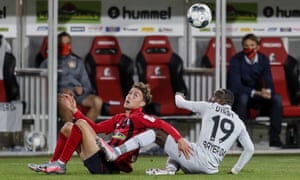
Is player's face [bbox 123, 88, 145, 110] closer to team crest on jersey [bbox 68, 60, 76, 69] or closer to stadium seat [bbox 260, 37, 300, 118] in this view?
team crest on jersey [bbox 68, 60, 76, 69]

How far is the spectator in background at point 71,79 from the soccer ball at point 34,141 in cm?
53

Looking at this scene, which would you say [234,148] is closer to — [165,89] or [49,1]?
[165,89]

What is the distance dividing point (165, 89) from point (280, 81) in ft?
7.05

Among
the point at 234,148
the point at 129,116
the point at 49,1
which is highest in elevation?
the point at 49,1

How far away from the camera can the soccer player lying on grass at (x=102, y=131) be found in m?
13.2

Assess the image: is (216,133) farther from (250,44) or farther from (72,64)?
(72,64)

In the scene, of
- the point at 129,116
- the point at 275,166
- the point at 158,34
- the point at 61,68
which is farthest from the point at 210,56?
the point at 129,116

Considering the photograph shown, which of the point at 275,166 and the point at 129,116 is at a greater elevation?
the point at 129,116

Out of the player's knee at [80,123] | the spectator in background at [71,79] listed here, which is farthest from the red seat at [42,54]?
the player's knee at [80,123]

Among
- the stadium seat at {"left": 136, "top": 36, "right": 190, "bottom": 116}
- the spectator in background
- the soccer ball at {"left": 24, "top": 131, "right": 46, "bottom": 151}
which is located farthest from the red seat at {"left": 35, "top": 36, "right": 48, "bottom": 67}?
the stadium seat at {"left": 136, "top": 36, "right": 190, "bottom": 116}

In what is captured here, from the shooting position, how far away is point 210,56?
21.8m

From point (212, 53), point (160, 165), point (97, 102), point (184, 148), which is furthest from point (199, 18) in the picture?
point (184, 148)

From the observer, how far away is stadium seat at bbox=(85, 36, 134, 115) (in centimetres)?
2114

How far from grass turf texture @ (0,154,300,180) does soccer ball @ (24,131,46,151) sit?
0.80 meters
